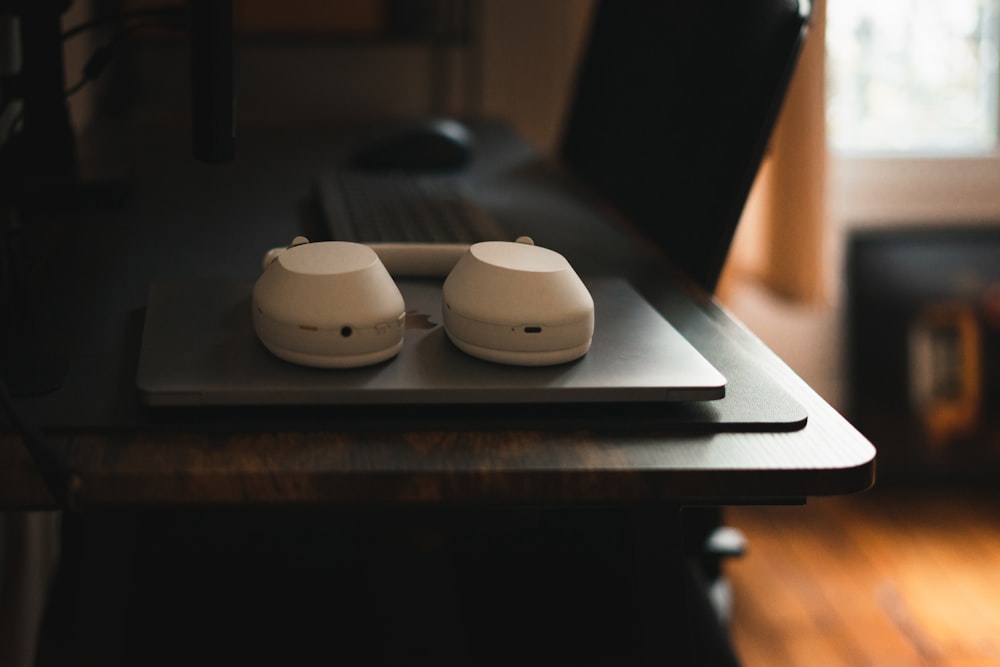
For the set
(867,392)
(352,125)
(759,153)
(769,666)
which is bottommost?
(769,666)

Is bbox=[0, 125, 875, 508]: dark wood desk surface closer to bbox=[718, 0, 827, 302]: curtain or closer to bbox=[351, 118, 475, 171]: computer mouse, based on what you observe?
bbox=[351, 118, 475, 171]: computer mouse

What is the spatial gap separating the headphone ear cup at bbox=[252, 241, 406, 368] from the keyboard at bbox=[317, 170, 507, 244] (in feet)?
1.03

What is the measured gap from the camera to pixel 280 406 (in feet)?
1.76

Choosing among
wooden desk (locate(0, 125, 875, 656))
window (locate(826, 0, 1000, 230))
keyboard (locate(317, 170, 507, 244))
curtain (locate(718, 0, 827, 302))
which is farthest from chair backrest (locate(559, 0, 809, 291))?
window (locate(826, 0, 1000, 230))

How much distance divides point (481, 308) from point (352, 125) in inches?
46.1

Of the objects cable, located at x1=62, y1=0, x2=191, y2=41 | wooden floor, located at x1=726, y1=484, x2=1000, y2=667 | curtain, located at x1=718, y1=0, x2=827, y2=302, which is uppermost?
cable, located at x1=62, y1=0, x2=191, y2=41

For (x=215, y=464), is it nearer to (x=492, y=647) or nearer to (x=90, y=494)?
Answer: (x=90, y=494)

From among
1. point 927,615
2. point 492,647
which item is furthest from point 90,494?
point 927,615

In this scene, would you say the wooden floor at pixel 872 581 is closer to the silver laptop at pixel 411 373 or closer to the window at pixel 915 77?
the window at pixel 915 77

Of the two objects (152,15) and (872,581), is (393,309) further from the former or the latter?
(872,581)

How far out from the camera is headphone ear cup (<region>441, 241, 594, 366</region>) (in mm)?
541

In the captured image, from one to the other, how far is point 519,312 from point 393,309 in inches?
2.5

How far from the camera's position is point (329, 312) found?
0.53 meters

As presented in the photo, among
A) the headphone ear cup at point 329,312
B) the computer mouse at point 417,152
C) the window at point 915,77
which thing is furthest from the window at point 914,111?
the headphone ear cup at point 329,312
